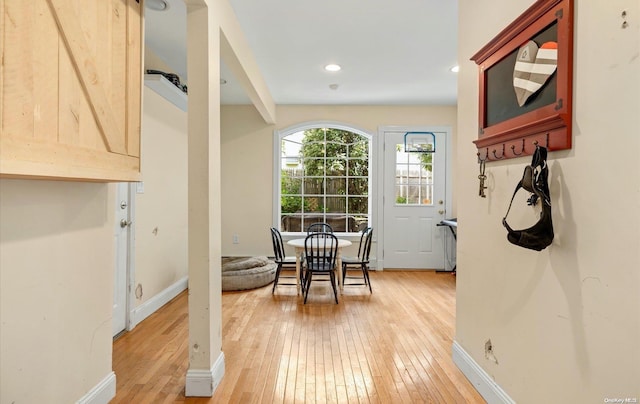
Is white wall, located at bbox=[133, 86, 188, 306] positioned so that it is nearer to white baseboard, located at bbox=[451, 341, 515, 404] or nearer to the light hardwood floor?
the light hardwood floor

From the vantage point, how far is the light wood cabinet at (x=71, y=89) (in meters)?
0.94

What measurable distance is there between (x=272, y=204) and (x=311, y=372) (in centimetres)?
335

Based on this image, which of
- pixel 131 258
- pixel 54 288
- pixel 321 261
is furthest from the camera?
pixel 321 261

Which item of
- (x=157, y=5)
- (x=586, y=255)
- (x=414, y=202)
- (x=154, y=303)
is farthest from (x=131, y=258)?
(x=414, y=202)

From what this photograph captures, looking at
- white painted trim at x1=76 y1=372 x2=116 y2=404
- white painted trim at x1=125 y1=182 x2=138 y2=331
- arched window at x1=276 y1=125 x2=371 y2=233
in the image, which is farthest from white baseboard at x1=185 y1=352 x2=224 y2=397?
arched window at x1=276 y1=125 x2=371 y2=233

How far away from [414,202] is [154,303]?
151 inches

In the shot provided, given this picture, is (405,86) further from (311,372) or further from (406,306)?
(311,372)

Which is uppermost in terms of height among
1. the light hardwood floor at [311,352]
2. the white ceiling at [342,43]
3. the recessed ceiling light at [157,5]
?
the white ceiling at [342,43]

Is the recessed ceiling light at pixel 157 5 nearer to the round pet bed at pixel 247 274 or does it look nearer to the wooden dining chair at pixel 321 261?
the wooden dining chair at pixel 321 261

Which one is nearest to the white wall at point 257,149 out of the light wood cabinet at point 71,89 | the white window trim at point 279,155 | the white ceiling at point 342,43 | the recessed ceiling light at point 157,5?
the white window trim at point 279,155

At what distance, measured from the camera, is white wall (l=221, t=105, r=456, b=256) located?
5.25 meters

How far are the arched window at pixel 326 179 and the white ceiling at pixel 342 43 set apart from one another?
94 centimetres

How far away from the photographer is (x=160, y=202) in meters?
3.46

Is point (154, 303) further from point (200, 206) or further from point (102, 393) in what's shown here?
point (200, 206)
